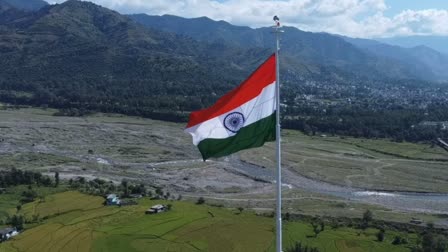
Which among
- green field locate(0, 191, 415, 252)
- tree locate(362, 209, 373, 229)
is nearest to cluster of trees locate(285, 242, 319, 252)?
green field locate(0, 191, 415, 252)

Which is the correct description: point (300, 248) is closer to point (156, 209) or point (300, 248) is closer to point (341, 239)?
point (341, 239)

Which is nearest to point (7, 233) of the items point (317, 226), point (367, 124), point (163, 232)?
point (163, 232)

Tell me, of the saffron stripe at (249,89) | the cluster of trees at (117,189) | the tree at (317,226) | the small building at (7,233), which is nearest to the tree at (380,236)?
the tree at (317,226)

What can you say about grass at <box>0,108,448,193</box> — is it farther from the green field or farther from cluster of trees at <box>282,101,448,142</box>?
the green field

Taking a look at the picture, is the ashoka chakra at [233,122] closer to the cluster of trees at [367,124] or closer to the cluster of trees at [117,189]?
the cluster of trees at [117,189]

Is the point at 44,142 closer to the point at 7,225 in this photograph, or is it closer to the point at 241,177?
the point at 241,177

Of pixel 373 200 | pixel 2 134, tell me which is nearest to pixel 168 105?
pixel 2 134
